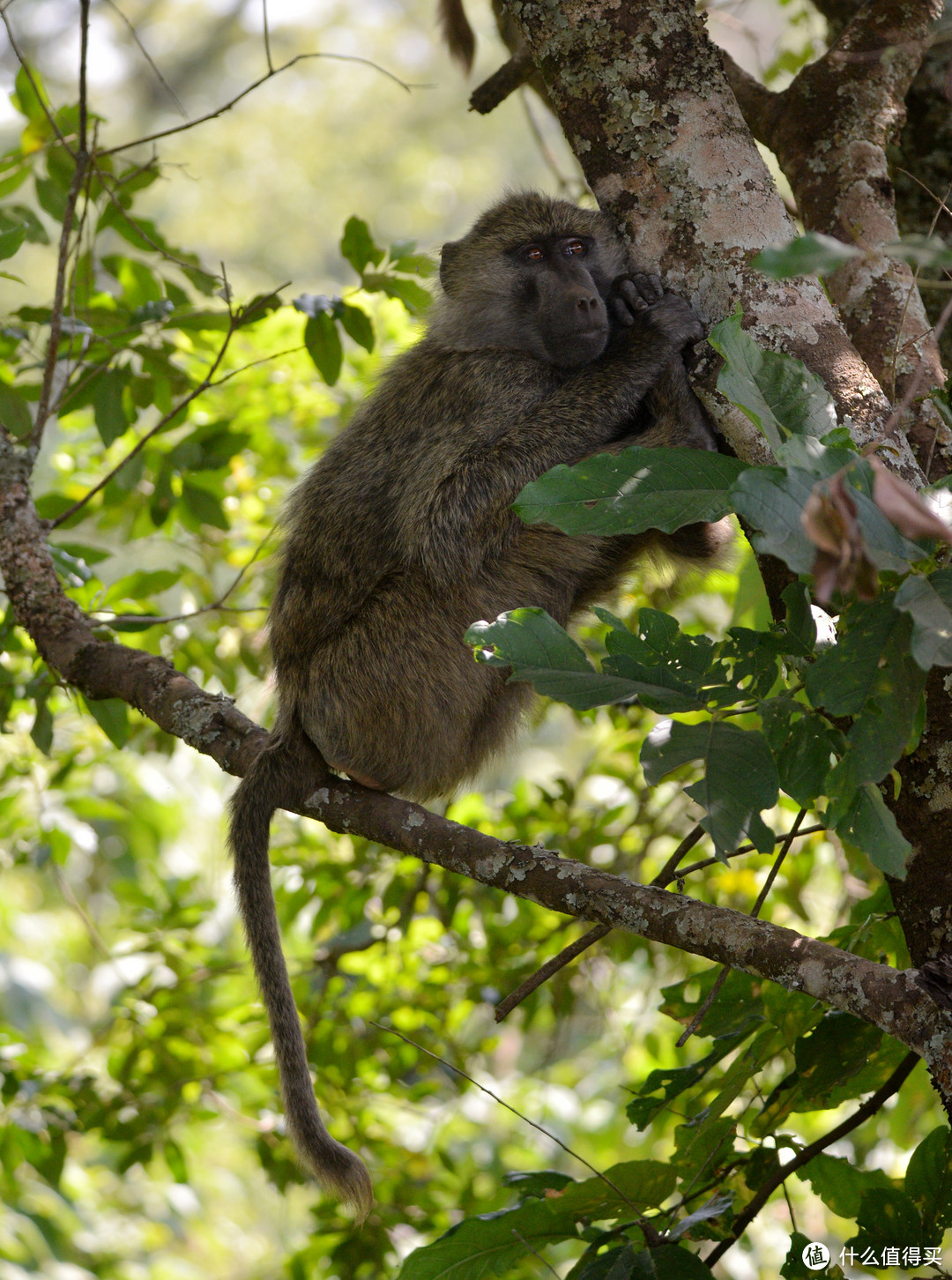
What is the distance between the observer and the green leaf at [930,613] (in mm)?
1209

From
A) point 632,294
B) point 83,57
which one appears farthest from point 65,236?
point 632,294

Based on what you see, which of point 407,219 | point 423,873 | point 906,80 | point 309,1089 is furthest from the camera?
point 407,219

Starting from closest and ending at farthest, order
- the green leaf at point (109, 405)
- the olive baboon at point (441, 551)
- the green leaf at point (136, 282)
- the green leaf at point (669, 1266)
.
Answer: the green leaf at point (669, 1266)
the olive baboon at point (441, 551)
the green leaf at point (109, 405)
the green leaf at point (136, 282)

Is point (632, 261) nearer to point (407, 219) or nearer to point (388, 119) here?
point (407, 219)

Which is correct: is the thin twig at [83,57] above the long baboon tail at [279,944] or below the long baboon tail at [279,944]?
above

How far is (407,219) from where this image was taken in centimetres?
2147

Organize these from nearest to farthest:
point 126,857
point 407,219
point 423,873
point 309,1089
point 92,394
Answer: point 309,1089
point 92,394
point 423,873
point 126,857
point 407,219

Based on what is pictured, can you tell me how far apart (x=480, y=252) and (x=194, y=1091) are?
291cm

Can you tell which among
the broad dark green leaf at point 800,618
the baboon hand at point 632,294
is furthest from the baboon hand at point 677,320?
the broad dark green leaf at point 800,618

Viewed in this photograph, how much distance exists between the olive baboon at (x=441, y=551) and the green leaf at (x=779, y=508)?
1193 mm

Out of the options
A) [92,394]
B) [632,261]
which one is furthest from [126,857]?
[632,261]

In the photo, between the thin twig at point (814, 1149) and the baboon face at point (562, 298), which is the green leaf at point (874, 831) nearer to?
the thin twig at point (814, 1149)

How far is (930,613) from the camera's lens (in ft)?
4.07

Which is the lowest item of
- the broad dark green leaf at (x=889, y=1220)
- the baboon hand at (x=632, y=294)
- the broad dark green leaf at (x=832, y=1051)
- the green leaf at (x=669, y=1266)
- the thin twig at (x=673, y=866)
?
the broad dark green leaf at (x=889, y=1220)
